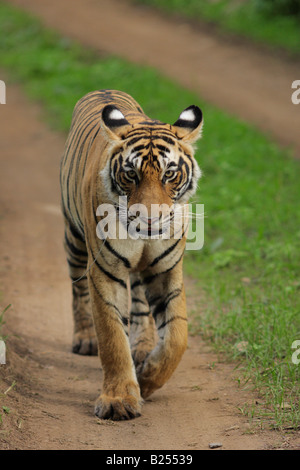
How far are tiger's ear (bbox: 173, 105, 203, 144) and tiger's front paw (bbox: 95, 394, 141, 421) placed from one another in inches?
51.7

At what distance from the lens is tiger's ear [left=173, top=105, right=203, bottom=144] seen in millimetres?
3705

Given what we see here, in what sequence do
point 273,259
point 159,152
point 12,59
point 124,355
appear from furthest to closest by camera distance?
point 12,59
point 273,259
point 124,355
point 159,152

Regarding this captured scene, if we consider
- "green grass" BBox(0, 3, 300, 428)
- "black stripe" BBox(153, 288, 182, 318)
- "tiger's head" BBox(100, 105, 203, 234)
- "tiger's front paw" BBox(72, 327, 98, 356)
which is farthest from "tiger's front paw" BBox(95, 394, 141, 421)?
"tiger's front paw" BBox(72, 327, 98, 356)

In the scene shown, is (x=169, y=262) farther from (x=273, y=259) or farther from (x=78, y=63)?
(x=78, y=63)

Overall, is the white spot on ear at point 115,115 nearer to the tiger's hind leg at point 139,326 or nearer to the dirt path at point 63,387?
the tiger's hind leg at point 139,326

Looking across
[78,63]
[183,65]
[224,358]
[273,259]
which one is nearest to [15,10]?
[78,63]

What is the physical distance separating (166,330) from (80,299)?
3.68ft

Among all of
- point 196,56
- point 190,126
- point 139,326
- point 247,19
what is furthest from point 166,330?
point 247,19

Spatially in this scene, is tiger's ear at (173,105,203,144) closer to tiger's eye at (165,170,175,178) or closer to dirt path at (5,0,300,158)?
tiger's eye at (165,170,175,178)

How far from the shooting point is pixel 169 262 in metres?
3.83

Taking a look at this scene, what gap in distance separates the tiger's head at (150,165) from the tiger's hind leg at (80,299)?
45.4 inches

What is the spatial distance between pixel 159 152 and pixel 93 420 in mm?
1344
